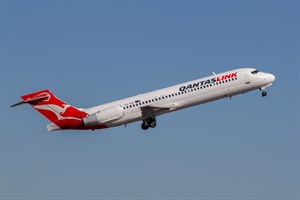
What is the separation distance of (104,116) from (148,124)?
4749 mm

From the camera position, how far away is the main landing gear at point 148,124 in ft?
198

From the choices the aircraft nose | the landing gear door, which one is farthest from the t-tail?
the aircraft nose

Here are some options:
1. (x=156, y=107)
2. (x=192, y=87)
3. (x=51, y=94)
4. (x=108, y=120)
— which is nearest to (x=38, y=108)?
(x=51, y=94)

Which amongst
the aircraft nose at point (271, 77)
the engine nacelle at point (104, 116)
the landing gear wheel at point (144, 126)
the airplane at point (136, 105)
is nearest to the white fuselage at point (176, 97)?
the airplane at point (136, 105)

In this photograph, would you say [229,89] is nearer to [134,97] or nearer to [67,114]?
[134,97]

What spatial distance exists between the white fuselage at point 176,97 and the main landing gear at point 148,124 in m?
0.61

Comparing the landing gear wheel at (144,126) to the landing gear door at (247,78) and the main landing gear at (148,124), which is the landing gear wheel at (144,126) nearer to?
the main landing gear at (148,124)

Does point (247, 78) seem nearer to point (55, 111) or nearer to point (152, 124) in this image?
point (152, 124)

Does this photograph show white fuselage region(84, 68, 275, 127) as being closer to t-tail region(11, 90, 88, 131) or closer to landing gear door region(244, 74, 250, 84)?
landing gear door region(244, 74, 250, 84)

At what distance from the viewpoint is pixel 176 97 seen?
59.7m

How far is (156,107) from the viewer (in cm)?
5906

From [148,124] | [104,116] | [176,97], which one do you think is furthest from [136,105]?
[176,97]

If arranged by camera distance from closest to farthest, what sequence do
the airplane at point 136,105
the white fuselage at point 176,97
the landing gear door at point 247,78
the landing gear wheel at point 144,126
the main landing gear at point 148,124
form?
the airplane at point 136,105, the white fuselage at point 176,97, the main landing gear at point 148,124, the landing gear wheel at point 144,126, the landing gear door at point 247,78

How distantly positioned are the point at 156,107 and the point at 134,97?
8.67 feet
